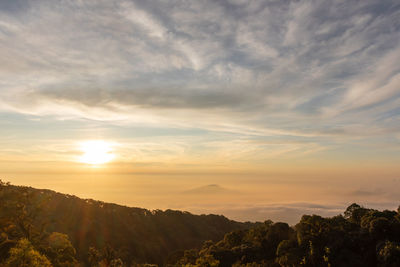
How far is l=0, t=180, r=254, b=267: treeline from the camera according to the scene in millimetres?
59188

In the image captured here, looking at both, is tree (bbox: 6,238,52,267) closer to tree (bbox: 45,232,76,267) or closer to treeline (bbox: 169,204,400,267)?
tree (bbox: 45,232,76,267)

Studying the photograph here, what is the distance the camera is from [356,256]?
60.4 m

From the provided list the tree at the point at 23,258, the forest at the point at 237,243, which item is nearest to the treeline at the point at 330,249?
the forest at the point at 237,243

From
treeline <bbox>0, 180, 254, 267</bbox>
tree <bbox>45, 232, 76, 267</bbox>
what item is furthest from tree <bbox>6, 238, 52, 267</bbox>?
tree <bbox>45, 232, 76, 267</bbox>

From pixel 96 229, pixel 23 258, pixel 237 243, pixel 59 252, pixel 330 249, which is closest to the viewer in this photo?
pixel 23 258

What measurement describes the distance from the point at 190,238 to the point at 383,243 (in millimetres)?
121779

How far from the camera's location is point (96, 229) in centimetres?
14300

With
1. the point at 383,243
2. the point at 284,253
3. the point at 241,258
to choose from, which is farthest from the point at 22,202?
the point at 383,243

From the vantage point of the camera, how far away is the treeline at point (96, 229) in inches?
2330

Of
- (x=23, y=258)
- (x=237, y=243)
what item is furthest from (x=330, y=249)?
(x=23, y=258)

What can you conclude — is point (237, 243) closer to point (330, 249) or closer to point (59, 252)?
point (330, 249)

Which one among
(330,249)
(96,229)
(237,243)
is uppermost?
(330,249)

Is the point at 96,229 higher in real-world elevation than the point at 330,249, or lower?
lower

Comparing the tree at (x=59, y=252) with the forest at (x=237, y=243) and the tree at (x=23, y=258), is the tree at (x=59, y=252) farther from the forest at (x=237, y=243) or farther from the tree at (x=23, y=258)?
the tree at (x=23, y=258)
